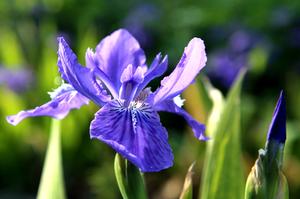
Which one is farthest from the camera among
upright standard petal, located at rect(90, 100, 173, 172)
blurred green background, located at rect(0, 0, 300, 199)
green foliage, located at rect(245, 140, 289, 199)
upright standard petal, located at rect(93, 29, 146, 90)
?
blurred green background, located at rect(0, 0, 300, 199)

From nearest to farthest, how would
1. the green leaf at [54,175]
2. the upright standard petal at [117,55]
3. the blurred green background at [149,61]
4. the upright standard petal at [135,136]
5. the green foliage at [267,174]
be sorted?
1. the upright standard petal at [135,136]
2. the green foliage at [267,174]
3. the upright standard petal at [117,55]
4. the green leaf at [54,175]
5. the blurred green background at [149,61]

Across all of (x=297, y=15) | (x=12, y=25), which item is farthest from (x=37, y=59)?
(x=297, y=15)

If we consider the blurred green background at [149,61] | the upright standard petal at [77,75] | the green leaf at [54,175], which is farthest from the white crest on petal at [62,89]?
the blurred green background at [149,61]

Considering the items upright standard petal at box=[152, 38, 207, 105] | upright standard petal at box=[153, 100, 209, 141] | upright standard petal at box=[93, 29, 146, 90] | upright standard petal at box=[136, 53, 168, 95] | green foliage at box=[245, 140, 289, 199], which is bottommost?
green foliage at box=[245, 140, 289, 199]

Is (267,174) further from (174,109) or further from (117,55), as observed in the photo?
(117,55)

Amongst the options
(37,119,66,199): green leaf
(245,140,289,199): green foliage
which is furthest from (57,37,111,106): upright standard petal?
(37,119,66,199): green leaf

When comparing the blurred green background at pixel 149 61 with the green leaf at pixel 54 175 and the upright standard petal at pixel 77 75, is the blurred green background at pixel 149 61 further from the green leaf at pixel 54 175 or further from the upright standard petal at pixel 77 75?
the upright standard petal at pixel 77 75

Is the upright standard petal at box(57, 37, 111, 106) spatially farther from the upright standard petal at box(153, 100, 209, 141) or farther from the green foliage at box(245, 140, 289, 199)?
the green foliage at box(245, 140, 289, 199)
